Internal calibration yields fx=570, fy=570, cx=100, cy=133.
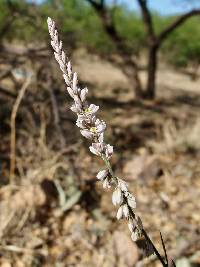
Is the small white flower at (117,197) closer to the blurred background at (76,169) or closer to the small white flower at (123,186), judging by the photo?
the small white flower at (123,186)

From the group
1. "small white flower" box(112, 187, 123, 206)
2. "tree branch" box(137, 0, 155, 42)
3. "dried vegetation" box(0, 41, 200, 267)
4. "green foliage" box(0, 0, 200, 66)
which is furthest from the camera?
"green foliage" box(0, 0, 200, 66)

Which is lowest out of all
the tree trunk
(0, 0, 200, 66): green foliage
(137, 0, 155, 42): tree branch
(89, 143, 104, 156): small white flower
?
(89, 143, 104, 156): small white flower

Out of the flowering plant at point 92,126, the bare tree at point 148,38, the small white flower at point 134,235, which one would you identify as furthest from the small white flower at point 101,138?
the bare tree at point 148,38

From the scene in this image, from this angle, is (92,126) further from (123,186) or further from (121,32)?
(121,32)

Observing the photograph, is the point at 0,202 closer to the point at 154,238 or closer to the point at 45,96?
the point at 154,238

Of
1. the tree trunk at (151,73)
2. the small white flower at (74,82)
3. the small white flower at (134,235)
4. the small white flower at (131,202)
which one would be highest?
the tree trunk at (151,73)

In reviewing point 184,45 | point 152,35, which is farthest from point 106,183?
point 184,45

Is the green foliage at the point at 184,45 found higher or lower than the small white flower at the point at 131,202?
higher

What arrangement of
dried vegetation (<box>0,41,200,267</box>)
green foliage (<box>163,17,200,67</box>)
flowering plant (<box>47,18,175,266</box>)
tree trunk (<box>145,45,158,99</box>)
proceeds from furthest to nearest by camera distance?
green foliage (<box>163,17,200,67</box>)
tree trunk (<box>145,45,158,99</box>)
dried vegetation (<box>0,41,200,267</box>)
flowering plant (<box>47,18,175,266</box>)

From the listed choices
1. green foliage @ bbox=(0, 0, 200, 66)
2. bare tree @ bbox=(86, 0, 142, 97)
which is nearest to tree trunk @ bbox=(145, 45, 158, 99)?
bare tree @ bbox=(86, 0, 142, 97)

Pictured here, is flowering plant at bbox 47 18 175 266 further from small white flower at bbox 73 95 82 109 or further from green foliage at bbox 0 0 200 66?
green foliage at bbox 0 0 200 66
